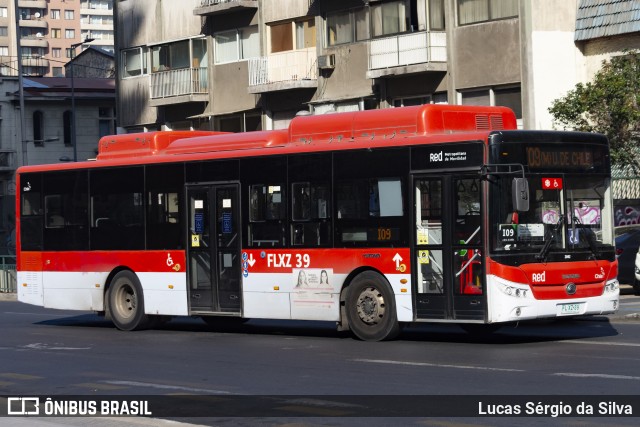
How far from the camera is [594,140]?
60.6ft

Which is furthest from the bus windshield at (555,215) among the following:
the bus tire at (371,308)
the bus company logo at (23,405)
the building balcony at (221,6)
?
the building balcony at (221,6)

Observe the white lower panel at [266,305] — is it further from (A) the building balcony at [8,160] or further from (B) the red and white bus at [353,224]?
(A) the building balcony at [8,160]

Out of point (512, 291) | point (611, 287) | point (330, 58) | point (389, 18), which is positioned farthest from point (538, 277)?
point (330, 58)

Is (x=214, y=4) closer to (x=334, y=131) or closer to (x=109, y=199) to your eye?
(x=109, y=199)

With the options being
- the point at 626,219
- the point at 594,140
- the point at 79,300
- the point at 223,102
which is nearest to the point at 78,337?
the point at 79,300

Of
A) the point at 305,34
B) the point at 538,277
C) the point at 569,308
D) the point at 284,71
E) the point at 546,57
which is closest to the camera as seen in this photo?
the point at 538,277

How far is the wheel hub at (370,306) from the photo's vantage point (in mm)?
18641

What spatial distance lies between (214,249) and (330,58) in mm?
21661

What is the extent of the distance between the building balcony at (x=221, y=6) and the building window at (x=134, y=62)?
16.1 feet

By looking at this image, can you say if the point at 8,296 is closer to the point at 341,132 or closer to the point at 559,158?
the point at 341,132

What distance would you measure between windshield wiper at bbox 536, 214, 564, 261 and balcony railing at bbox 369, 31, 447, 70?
20736mm

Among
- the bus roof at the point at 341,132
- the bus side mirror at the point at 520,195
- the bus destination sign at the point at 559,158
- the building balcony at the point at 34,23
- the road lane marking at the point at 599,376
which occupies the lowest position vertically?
the road lane marking at the point at 599,376

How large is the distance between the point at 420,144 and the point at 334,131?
6.43 feet

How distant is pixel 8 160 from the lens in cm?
7244
